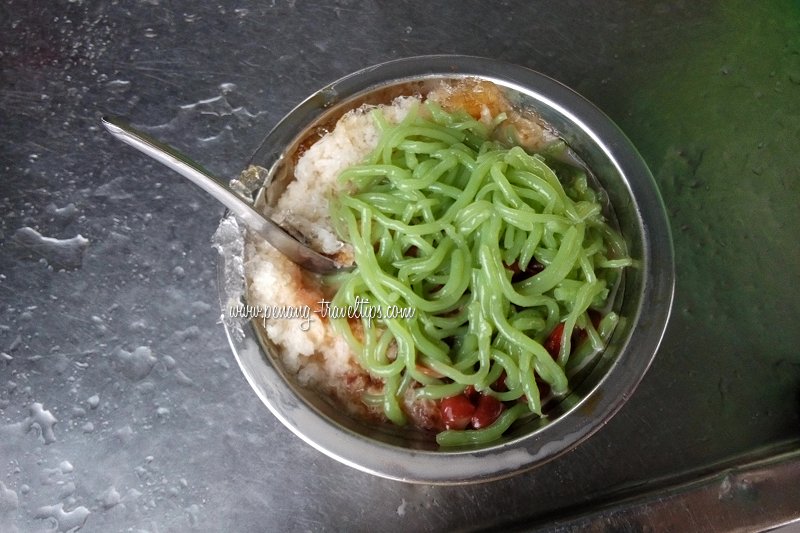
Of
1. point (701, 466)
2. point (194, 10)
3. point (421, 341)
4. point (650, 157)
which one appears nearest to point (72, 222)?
point (194, 10)

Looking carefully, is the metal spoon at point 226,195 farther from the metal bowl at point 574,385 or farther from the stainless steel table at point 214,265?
the stainless steel table at point 214,265

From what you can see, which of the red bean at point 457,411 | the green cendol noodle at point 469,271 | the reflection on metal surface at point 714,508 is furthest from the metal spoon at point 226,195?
the reflection on metal surface at point 714,508

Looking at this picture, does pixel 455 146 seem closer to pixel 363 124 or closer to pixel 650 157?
pixel 363 124

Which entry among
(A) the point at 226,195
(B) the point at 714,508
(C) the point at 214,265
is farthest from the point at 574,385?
(C) the point at 214,265

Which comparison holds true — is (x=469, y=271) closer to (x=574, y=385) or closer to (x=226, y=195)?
(x=574, y=385)

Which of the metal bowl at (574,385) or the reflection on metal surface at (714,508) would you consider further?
the reflection on metal surface at (714,508)
